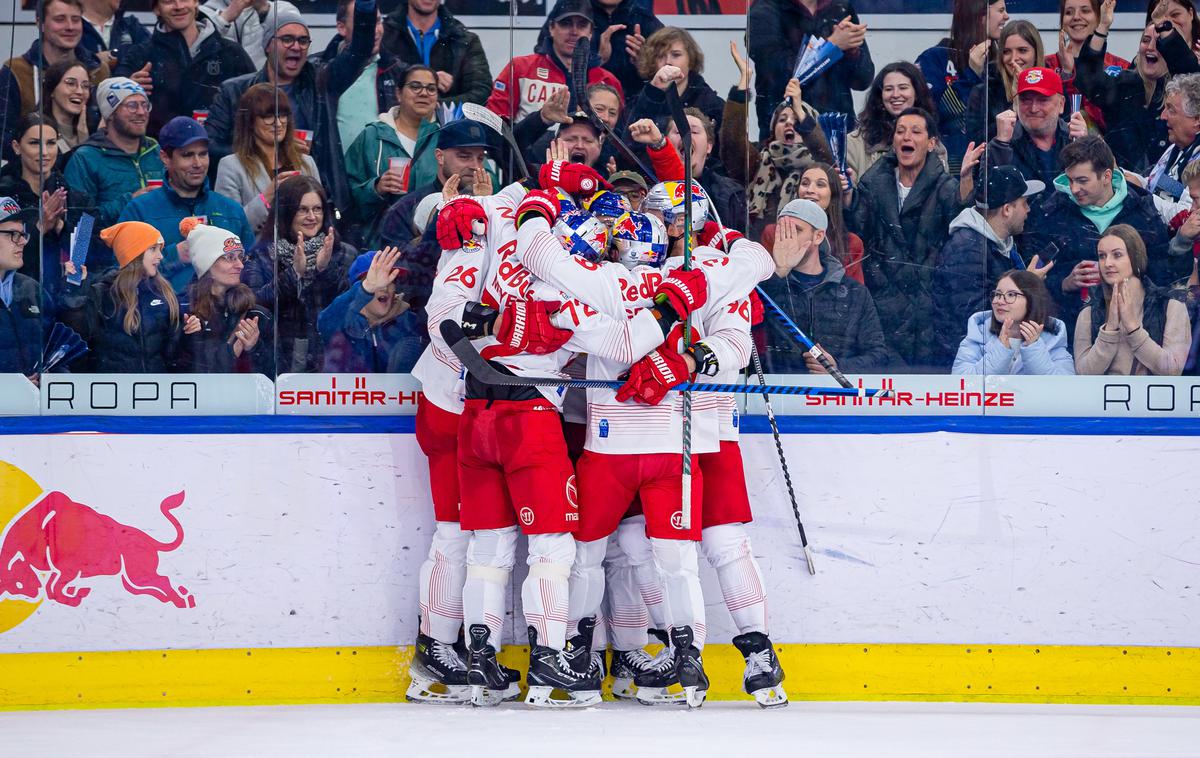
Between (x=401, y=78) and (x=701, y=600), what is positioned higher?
(x=401, y=78)

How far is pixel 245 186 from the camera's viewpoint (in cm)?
468

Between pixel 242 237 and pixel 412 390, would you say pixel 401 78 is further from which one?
pixel 412 390

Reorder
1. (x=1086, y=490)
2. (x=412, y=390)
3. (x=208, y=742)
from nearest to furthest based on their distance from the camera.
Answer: (x=208, y=742) < (x=1086, y=490) < (x=412, y=390)

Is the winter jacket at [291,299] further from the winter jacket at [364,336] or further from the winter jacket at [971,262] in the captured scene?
the winter jacket at [971,262]

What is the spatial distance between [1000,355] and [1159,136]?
104cm

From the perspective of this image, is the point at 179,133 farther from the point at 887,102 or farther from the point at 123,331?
the point at 887,102

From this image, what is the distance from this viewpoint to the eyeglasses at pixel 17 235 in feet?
15.1

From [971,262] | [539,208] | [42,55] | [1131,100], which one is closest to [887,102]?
[971,262]

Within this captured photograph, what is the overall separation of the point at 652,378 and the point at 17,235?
2530 mm

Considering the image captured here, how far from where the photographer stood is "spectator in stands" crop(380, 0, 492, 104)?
4.71m

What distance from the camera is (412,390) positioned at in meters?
4.64

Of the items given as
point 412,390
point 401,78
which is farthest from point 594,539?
point 401,78

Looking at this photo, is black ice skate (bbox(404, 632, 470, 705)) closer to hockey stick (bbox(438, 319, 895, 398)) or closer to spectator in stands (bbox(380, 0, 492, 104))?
hockey stick (bbox(438, 319, 895, 398))

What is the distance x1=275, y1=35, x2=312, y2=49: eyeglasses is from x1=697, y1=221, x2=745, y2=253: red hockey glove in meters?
1.72
